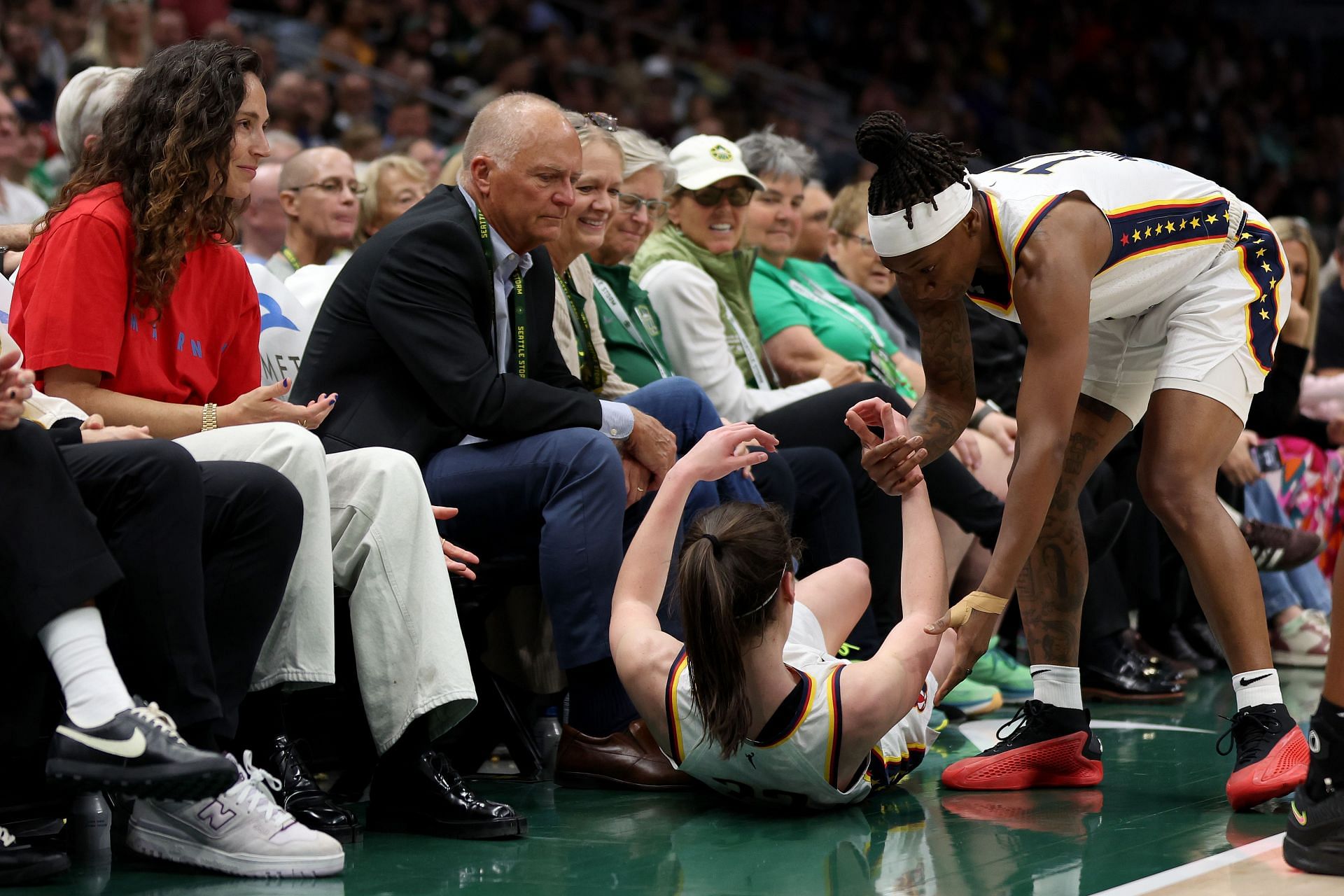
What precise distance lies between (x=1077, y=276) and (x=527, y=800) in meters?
1.59

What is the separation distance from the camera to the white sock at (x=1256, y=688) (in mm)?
3238

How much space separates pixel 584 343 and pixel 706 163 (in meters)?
1.06

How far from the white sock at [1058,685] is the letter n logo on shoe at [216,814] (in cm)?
180

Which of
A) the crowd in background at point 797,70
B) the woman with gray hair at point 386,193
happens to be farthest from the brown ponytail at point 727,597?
the crowd in background at point 797,70

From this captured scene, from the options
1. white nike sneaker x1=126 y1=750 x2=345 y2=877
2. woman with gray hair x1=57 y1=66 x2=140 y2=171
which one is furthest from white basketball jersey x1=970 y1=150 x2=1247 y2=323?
woman with gray hair x1=57 y1=66 x2=140 y2=171

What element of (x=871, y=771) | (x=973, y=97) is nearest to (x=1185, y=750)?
(x=871, y=771)

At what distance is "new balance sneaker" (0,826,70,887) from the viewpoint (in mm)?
2508

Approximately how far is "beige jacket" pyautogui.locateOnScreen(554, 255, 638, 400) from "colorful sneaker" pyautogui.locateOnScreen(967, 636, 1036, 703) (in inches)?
53.8

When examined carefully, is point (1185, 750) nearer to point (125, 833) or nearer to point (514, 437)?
point (514, 437)

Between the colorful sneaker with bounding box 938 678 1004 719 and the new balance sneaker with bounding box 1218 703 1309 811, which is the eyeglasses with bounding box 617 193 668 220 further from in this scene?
the new balance sneaker with bounding box 1218 703 1309 811

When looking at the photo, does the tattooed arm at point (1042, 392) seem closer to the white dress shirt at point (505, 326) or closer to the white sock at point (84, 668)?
the white dress shirt at point (505, 326)

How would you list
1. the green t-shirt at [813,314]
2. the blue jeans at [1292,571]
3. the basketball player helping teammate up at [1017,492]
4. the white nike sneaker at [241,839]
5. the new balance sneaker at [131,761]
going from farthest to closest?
the blue jeans at [1292,571]
the green t-shirt at [813,314]
the basketball player helping teammate up at [1017,492]
the white nike sneaker at [241,839]
the new balance sneaker at [131,761]

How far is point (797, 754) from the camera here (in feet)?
9.70

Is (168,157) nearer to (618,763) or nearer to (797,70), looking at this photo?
(618,763)
